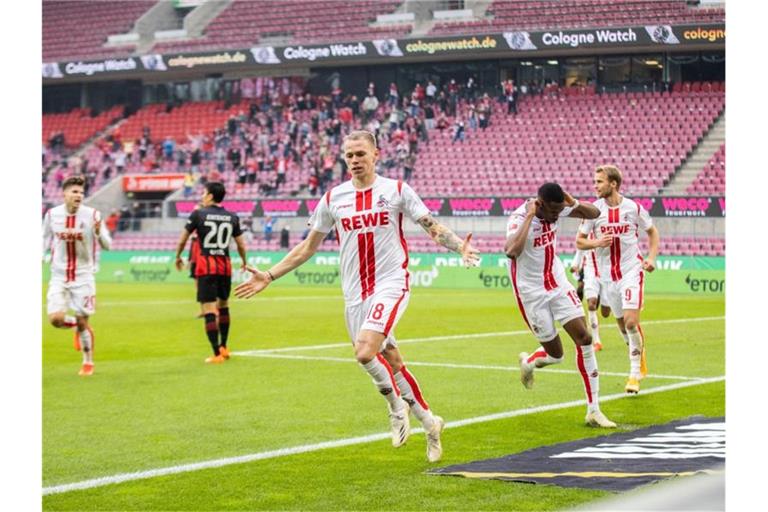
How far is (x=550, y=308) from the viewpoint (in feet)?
32.5

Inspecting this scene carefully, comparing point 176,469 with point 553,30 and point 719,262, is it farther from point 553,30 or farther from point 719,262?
point 553,30

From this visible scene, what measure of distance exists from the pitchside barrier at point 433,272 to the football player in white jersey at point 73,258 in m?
15.3

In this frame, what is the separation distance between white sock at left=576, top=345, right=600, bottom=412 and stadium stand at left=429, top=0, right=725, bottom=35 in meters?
35.1

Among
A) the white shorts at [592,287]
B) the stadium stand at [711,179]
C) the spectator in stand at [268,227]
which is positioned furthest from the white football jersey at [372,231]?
the spectator in stand at [268,227]

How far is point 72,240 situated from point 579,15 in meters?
34.2

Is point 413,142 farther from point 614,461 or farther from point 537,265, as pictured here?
point 614,461

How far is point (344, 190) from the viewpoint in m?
8.38

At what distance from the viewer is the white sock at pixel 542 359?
10.3m

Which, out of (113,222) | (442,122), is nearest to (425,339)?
(442,122)

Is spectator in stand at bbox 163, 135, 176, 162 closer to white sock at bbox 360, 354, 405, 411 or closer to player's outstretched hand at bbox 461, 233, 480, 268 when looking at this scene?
white sock at bbox 360, 354, 405, 411

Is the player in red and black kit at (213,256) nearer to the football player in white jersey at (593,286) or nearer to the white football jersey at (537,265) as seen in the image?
the football player in white jersey at (593,286)

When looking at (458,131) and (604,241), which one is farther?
(458,131)

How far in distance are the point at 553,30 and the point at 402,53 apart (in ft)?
21.8
